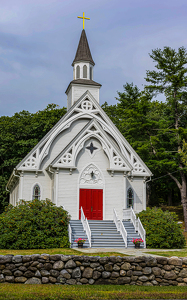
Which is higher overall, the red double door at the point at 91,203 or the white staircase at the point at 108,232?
the red double door at the point at 91,203

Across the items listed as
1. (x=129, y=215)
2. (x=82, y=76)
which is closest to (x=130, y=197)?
(x=129, y=215)

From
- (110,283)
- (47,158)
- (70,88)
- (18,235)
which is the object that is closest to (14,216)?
(18,235)

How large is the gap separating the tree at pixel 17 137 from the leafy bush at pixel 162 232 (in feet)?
70.1

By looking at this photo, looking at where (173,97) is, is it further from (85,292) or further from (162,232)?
(85,292)

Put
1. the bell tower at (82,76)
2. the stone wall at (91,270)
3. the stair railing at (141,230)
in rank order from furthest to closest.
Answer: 1. the bell tower at (82,76)
2. the stair railing at (141,230)
3. the stone wall at (91,270)

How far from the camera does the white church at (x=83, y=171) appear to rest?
23578mm

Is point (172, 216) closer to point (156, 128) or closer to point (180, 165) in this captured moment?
point (180, 165)

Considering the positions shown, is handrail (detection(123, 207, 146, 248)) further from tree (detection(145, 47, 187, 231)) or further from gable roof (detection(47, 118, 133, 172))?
tree (detection(145, 47, 187, 231))

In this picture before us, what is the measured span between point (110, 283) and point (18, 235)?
27.5 ft

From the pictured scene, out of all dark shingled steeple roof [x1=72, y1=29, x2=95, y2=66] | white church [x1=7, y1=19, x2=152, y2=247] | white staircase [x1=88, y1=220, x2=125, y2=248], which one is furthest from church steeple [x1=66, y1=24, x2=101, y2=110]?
white staircase [x1=88, y1=220, x2=125, y2=248]

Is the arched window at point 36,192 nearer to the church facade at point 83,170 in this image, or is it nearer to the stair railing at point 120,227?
the church facade at point 83,170

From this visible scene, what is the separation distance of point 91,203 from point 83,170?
92.8 inches

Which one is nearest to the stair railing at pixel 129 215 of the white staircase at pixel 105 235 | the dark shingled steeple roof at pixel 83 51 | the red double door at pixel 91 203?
the white staircase at pixel 105 235

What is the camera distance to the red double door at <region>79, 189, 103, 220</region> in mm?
23953
